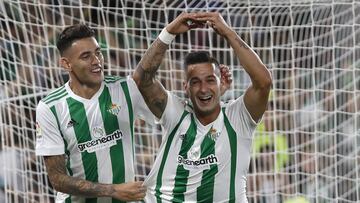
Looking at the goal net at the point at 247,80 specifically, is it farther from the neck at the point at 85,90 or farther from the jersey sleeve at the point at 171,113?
the jersey sleeve at the point at 171,113

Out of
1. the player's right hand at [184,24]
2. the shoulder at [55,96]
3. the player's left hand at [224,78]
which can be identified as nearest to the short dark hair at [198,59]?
the player's left hand at [224,78]

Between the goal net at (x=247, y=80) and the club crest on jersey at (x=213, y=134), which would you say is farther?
the goal net at (x=247, y=80)

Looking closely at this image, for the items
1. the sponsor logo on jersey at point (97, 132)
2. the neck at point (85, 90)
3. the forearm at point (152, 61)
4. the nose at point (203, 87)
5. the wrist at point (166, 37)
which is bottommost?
the sponsor logo on jersey at point (97, 132)

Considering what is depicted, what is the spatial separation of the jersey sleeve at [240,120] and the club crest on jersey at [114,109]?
0.50m

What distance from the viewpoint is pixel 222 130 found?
11.7 feet

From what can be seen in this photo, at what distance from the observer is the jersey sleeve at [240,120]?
355 centimetres

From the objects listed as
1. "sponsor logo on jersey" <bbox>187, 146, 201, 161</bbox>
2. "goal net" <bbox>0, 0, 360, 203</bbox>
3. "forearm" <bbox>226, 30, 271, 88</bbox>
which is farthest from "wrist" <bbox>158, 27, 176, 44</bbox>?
"goal net" <bbox>0, 0, 360, 203</bbox>

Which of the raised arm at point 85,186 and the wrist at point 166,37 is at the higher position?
the wrist at point 166,37

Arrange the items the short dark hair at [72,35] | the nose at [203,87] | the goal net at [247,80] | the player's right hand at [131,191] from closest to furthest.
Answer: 1. the player's right hand at [131,191]
2. the nose at [203,87]
3. the short dark hair at [72,35]
4. the goal net at [247,80]

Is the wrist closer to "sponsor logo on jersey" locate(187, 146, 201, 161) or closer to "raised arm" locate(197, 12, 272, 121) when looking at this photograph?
"raised arm" locate(197, 12, 272, 121)

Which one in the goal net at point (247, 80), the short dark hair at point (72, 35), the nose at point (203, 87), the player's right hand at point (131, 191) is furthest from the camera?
the goal net at point (247, 80)

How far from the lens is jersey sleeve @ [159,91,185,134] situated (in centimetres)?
357

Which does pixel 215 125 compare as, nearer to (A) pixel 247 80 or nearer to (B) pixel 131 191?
(B) pixel 131 191

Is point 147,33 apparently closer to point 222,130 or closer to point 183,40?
point 183,40
